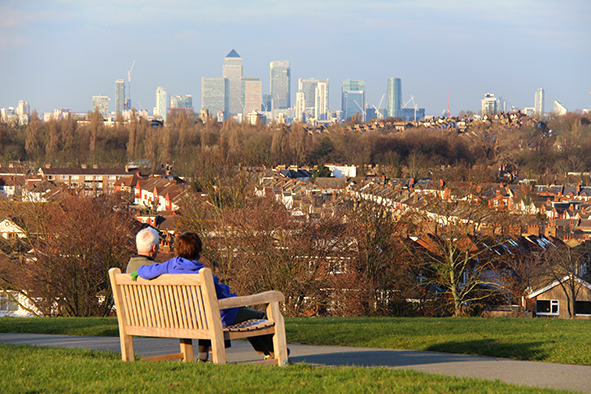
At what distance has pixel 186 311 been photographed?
221 inches

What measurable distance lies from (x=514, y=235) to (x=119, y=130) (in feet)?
365

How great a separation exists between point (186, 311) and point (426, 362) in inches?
114

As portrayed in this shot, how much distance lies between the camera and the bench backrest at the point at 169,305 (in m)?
5.43

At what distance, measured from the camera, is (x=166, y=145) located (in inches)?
4791

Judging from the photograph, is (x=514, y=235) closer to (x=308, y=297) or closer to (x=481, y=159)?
(x=308, y=297)

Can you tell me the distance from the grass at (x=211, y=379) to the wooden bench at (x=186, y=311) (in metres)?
0.27

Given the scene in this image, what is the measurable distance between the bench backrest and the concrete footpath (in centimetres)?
162

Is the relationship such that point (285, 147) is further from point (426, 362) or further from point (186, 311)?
point (186, 311)

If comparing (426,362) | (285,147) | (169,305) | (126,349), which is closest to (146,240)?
(169,305)

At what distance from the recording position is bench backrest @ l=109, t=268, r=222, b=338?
17.8 feet

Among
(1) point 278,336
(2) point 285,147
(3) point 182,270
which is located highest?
(2) point 285,147

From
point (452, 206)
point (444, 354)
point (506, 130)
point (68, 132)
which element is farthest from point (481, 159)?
point (444, 354)

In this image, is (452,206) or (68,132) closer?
(452,206)

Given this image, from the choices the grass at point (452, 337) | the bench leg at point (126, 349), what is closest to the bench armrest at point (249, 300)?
the bench leg at point (126, 349)
